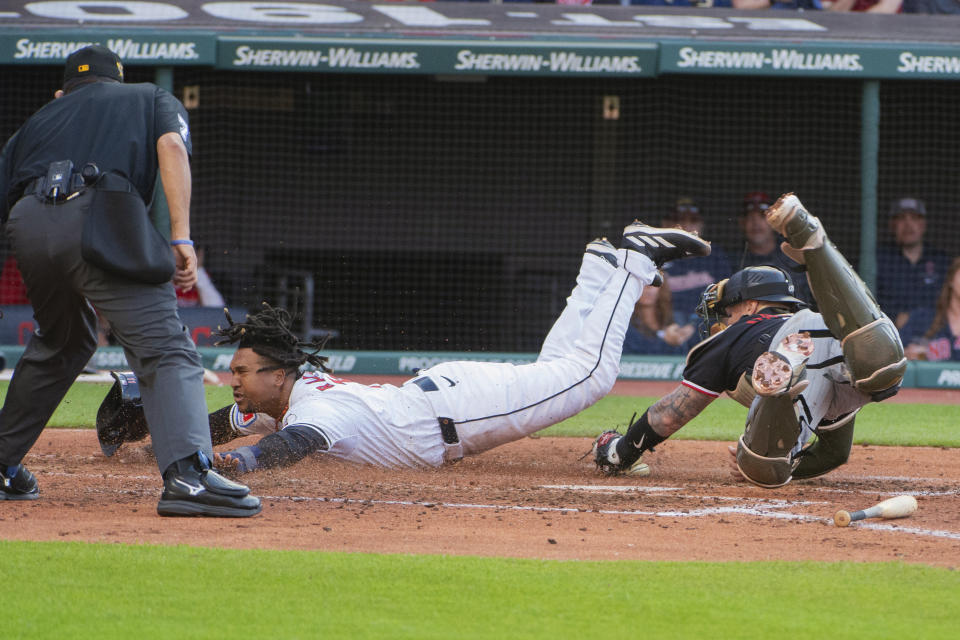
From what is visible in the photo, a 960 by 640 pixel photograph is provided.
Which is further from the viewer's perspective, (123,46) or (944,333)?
(944,333)

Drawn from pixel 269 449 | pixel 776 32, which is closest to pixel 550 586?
pixel 269 449

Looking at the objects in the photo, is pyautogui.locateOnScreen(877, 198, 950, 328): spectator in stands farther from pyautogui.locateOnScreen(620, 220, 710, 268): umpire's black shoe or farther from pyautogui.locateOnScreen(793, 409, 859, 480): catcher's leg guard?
pyautogui.locateOnScreen(793, 409, 859, 480): catcher's leg guard

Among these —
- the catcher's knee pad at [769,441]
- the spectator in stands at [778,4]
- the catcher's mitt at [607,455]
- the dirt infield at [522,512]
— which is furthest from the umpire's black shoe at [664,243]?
the spectator in stands at [778,4]

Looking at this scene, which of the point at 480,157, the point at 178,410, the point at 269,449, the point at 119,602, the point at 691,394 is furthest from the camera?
the point at 480,157

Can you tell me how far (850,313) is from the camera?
14.7ft

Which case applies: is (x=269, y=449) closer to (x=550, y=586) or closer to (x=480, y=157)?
(x=550, y=586)

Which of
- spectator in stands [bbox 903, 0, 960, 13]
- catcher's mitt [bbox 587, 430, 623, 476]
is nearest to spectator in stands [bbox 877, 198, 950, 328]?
spectator in stands [bbox 903, 0, 960, 13]

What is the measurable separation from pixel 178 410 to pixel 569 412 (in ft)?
6.81

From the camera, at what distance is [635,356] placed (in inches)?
432

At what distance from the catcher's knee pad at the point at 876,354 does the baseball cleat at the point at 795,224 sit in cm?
36

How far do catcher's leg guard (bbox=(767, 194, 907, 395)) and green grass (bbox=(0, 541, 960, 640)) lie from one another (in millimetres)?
1194

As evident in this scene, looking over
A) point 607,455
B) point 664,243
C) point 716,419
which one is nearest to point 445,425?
point 607,455

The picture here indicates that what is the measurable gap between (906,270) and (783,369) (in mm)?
7851

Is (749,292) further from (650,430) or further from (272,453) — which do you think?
(272,453)
